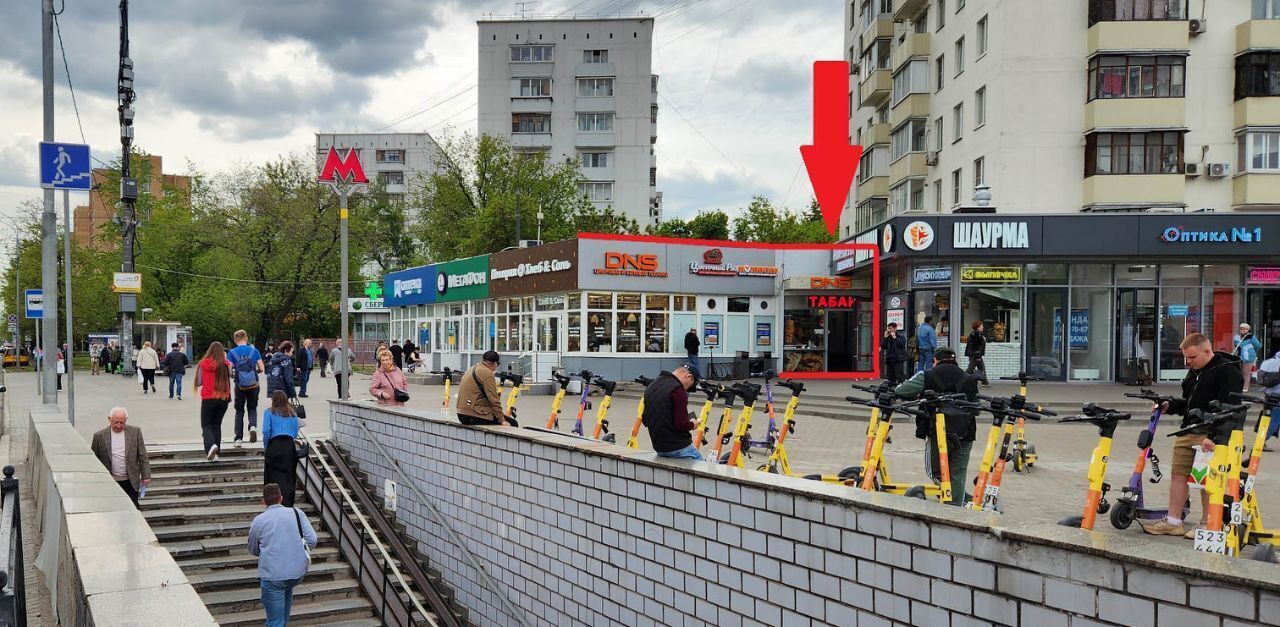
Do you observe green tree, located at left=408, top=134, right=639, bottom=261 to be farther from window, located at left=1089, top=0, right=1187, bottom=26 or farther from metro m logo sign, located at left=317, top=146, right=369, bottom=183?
metro m logo sign, located at left=317, top=146, right=369, bottom=183

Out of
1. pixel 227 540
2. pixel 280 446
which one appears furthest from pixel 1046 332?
pixel 227 540

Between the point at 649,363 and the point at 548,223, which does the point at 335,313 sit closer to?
the point at 548,223

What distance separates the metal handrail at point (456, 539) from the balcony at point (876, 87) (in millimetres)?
34331

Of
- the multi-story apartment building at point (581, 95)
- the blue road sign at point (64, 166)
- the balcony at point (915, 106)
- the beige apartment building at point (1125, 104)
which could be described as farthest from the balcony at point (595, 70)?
the blue road sign at point (64, 166)

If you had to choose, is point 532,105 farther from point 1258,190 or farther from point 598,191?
point 1258,190

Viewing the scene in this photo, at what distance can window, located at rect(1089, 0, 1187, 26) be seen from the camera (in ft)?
93.2

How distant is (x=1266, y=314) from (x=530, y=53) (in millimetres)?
52193

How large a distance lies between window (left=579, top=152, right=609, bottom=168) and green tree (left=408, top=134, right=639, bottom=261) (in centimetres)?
745

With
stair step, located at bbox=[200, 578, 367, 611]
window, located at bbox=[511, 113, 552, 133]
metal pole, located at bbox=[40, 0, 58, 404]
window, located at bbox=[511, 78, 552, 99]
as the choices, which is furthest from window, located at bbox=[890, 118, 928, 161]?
window, located at bbox=[511, 78, 552, 99]

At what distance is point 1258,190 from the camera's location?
2827 centimetres

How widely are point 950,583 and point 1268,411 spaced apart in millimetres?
4173

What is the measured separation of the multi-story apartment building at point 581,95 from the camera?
219 feet

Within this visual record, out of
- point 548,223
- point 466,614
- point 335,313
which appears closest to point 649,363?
point 466,614

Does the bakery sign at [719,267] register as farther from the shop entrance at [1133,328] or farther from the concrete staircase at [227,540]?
the concrete staircase at [227,540]
